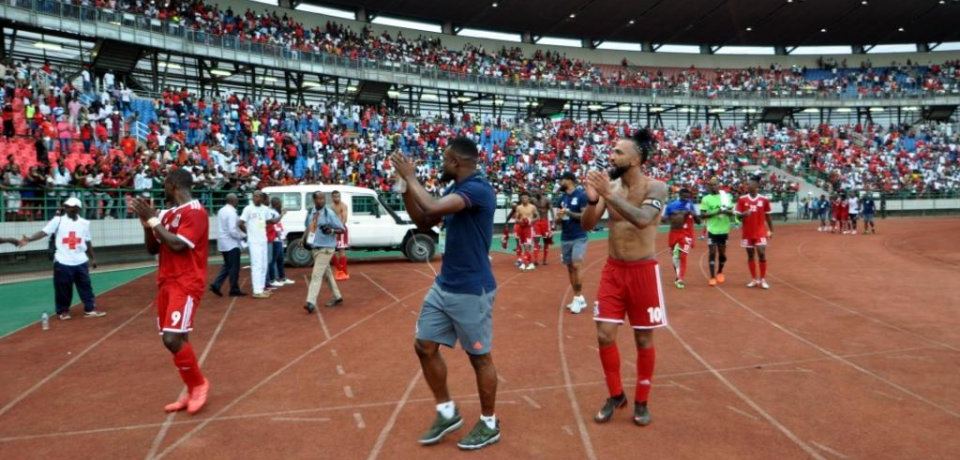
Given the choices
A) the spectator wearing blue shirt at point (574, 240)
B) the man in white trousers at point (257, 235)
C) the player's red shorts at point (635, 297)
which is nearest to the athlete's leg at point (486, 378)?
the player's red shorts at point (635, 297)

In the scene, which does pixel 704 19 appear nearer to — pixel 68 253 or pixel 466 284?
pixel 68 253

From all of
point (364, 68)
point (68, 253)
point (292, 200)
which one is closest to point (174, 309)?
point (68, 253)

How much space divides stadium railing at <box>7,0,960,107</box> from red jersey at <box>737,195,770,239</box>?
84.8 feet

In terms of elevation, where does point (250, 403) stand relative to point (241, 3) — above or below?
below

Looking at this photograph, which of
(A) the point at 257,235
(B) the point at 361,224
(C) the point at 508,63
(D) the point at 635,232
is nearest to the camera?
(D) the point at 635,232

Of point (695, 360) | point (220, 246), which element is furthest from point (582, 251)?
point (220, 246)

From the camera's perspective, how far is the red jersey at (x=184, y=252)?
4.64 meters

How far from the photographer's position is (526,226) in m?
14.4

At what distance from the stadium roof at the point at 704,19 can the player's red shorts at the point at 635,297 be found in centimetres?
3893

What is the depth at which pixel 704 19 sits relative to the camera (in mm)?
48281

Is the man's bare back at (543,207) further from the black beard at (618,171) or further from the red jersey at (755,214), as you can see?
the black beard at (618,171)

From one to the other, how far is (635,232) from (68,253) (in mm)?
8039

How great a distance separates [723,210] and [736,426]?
7229 mm

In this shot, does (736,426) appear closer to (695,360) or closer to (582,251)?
(695,360)
